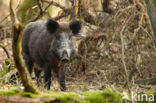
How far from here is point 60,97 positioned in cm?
381

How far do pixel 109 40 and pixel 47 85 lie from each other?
2003mm

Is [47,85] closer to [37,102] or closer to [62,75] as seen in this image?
[62,75]

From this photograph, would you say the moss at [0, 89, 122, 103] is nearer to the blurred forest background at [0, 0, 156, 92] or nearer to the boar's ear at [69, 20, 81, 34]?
the blurred forest background at [0, 0, 156, 92]

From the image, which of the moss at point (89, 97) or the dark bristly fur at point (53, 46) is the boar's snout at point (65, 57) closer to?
the dark bristly fur at point (53, 46)

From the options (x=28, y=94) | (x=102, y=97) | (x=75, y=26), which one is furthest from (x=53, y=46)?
(x=28, y=94)

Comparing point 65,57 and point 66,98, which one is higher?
point 65,57

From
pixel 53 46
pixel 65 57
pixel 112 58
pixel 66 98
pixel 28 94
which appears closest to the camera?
pixel 28 94

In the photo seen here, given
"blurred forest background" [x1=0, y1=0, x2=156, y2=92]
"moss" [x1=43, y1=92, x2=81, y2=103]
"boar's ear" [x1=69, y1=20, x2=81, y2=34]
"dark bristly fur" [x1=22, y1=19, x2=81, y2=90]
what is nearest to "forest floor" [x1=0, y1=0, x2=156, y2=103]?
"blurred forest background" [x1=0, y1=0, x2=156, y2=92]

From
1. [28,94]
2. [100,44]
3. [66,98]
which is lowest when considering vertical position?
[66,98]

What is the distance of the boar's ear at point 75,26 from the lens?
7.48 m

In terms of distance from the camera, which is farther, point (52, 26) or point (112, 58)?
point (112, 58)

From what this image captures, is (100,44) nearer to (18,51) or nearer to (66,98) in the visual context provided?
(66,98)

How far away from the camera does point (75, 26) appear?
7523mm

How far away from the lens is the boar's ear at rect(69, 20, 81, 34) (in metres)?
7.48
